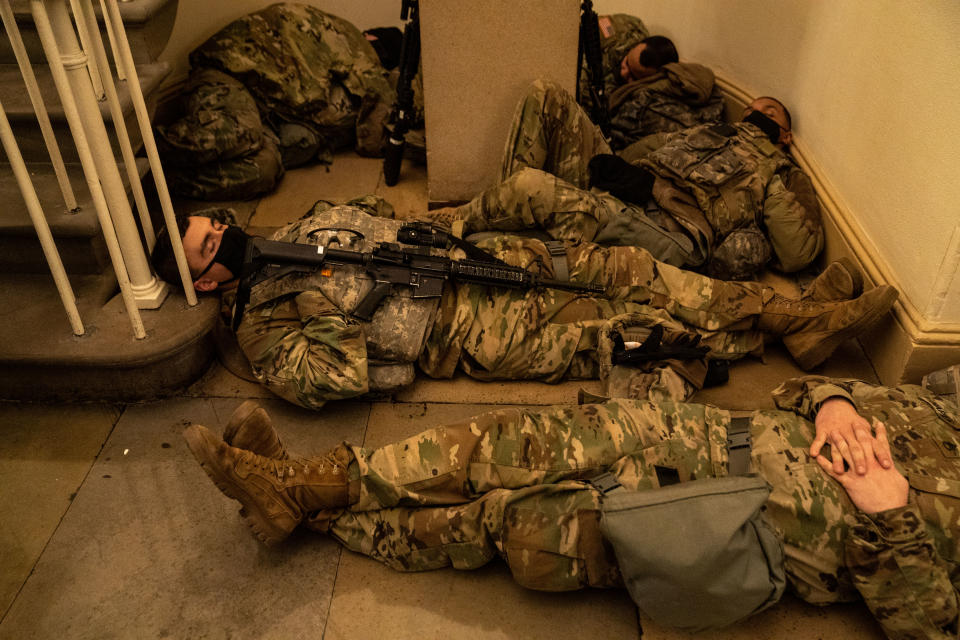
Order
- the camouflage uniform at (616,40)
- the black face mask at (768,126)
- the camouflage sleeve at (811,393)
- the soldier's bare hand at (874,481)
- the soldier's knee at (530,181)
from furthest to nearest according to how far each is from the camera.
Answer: the camouflage uniform at (616,40) → the black face mask at (768,126) → the soldier's knee at (530,181) → the camouflage sleeve at (811,393) → the soldier's bare hand at (874,481)

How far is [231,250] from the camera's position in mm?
2650

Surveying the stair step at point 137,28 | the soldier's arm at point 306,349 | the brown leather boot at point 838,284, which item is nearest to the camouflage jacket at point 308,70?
the stair step at point 137,28

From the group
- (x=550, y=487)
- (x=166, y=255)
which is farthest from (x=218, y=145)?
(x=550, y=487)

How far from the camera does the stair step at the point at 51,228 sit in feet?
8.67

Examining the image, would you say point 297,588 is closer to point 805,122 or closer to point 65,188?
point 65,188

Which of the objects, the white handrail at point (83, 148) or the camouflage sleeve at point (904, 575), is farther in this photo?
the white handrail at point (83, 148)

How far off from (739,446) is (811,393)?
295mm

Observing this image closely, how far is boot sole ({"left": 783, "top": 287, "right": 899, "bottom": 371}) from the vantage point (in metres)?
2.58

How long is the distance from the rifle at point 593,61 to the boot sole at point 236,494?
8.41 feet

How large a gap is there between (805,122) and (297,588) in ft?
10.1

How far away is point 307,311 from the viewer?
98.0 inches

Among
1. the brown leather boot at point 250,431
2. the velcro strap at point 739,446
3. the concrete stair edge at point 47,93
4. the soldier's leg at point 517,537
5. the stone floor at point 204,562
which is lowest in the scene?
the stone floor at point 204,562

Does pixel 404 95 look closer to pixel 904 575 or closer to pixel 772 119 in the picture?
pixel 772 119

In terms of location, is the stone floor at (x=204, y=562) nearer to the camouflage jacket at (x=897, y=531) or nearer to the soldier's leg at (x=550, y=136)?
the camouflage jacket at (x=897, y=531)
